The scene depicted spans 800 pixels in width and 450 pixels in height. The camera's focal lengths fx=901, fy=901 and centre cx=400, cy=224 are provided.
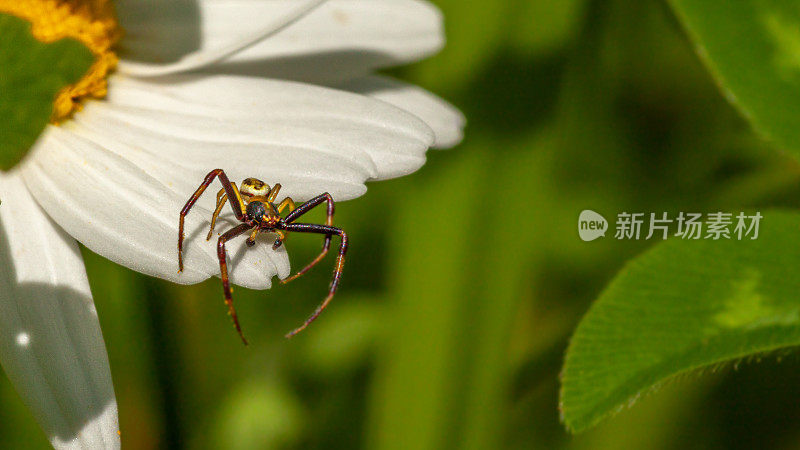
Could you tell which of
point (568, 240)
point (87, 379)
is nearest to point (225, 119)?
point (87, 379)

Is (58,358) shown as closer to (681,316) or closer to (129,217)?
(129,217)

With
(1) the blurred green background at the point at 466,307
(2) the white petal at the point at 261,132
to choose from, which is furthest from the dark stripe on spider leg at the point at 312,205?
(1) the blurred green background at the point at 466,307

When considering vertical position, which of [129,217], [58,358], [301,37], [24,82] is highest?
[301,37]

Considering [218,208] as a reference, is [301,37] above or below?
above

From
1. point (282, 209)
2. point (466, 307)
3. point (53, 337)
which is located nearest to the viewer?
point (53, 337)

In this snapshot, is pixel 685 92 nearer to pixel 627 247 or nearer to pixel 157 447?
pixel 627 247

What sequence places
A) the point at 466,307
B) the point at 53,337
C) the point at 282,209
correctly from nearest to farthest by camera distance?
the point at 53,337 → the point at 282,209 → the point at 466,307

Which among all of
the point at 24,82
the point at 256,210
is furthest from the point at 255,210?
the point at 24,82

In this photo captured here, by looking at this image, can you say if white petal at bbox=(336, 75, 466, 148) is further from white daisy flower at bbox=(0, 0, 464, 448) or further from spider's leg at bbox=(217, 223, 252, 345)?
spider's leg at bbox=(217, 223, 252, 345)
